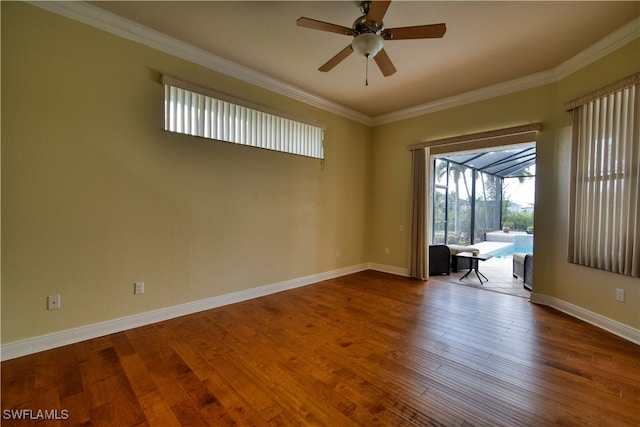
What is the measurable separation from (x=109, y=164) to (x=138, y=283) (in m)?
1.25

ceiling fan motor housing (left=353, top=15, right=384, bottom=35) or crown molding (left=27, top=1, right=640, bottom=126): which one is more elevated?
crown molding (left=27, top=1, right=640, bottom=126)

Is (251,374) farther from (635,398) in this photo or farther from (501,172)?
(501,172)

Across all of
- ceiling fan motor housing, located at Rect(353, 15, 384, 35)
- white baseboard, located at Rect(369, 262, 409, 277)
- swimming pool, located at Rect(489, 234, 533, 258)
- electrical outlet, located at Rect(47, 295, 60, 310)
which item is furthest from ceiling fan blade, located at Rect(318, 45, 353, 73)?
swimming pool, located at Rect(489, 234, 533, 258)

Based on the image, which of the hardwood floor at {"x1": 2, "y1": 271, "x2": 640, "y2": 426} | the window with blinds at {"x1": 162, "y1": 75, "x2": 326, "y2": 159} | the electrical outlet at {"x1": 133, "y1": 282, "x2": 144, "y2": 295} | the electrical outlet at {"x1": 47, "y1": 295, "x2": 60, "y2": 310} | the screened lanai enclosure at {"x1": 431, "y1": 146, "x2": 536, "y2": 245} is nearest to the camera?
the hardwood floor at {"x1": 2, "y1": 271, "x2": 640, "y2": 426}

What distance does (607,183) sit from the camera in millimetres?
2912

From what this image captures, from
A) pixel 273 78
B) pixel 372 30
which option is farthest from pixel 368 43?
pixel 273 78

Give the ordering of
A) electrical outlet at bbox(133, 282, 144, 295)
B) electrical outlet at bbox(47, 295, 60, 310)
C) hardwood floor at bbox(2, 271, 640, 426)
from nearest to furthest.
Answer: hardwood floor at bbox(2, 271, 640, 426)
electrical outlet at bbox(47, 295, 60, 310)
electrical outlet at bbox(133, 282, 144, 295)

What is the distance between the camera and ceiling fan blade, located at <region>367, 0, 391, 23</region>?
1908 millimetres

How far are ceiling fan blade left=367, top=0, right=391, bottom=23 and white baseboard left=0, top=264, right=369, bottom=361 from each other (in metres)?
3.36

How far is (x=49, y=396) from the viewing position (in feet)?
5.87

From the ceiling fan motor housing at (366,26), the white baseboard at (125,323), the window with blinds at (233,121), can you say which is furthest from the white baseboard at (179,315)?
the ceiling fan motor housing at (366,26)

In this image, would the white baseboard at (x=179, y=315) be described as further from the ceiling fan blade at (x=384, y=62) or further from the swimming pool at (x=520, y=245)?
the swimming pool at (x=520, y=245)

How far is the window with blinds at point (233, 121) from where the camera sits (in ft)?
10.0

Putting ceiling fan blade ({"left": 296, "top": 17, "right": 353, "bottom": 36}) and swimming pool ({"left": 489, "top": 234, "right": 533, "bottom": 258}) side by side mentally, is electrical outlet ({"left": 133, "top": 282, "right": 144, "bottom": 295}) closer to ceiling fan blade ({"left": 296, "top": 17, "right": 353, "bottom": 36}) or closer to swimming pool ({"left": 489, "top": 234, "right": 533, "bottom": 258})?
ceiling fan blade ({"left": 296, "top": 17, "right": 353, "bottom": 36})
